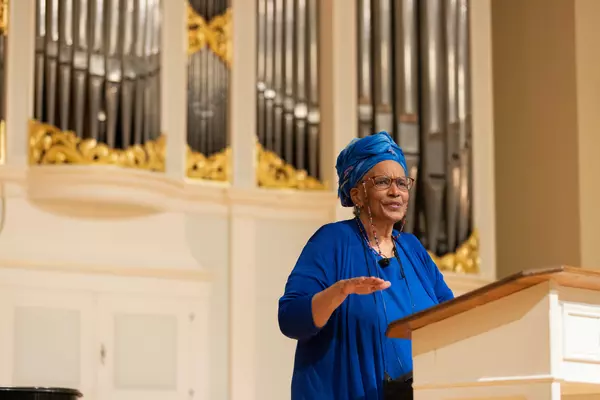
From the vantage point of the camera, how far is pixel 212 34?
551 centimetres

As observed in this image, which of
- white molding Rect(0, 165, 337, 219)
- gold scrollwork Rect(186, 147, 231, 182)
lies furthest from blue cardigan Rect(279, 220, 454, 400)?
gold scrollwork Rect(186, 147, 231, 182)

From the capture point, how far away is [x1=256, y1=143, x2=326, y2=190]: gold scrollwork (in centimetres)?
552

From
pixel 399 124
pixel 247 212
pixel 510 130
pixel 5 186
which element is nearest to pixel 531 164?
pixel 510 130

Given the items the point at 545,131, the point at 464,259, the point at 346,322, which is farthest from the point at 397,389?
the point at 545,131

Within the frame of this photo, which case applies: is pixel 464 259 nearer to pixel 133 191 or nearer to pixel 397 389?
pixel 133 191

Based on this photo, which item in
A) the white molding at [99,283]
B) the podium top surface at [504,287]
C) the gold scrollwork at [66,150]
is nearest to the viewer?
the podium top surface at [504,287]

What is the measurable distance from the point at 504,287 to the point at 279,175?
3.49 m

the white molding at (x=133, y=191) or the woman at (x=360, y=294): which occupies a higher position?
the white molding at (x=133, y=191)

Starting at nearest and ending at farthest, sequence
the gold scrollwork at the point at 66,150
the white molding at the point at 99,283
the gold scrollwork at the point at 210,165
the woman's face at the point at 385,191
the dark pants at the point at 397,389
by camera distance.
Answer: the dark pants at the point at 397,389
the woman's face at the point at 385,191
the white molding at the point at 99,283
the gold scrollwork at the point at 66,150
the gold scrollwork at the point at 210,165

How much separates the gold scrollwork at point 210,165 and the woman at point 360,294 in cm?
258

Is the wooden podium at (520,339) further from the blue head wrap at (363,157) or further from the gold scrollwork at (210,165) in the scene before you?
the gold scrollwork at (210,165)

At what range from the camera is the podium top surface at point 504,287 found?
6.79ft

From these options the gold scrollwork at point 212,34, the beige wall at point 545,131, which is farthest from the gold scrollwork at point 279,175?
the beige wall at point 545,131

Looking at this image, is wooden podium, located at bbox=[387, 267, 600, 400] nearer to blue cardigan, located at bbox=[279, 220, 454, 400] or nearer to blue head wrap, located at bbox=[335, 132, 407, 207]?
blue cardigan, located at bbox=[279, 220, 454, 400]
